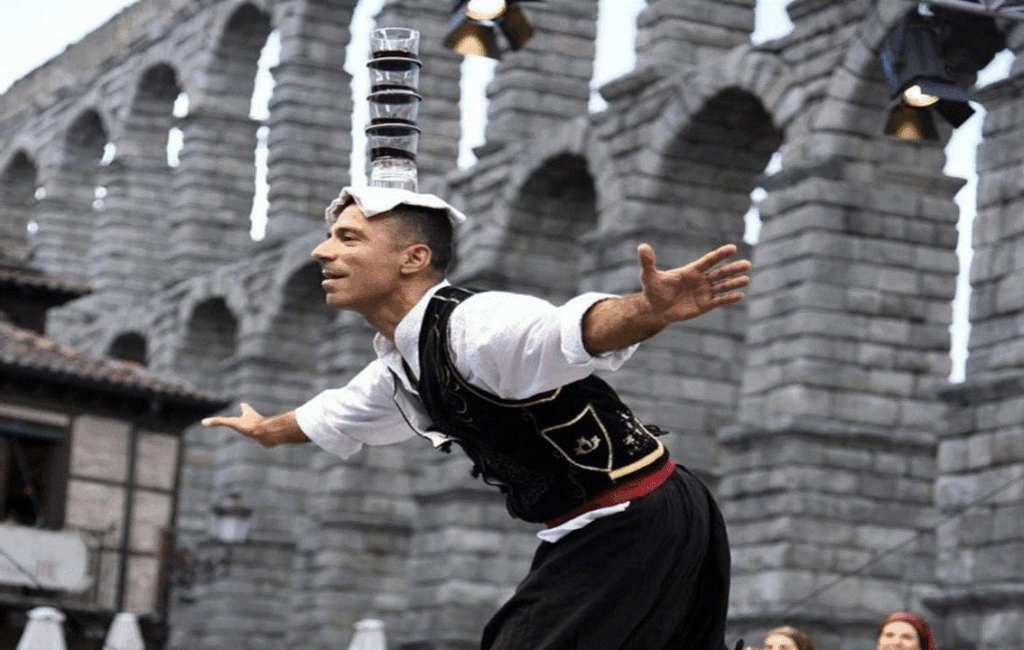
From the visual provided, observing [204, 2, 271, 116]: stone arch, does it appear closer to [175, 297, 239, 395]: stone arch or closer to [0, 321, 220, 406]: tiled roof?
[175, 297, 239, 395]: stone arch

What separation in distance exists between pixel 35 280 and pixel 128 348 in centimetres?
971

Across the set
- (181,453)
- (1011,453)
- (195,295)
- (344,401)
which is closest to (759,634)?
(1011,453)

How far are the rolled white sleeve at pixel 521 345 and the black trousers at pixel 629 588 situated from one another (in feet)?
1.49

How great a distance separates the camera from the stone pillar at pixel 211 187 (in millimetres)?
44094

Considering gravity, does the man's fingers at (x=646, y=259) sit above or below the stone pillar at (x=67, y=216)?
A: below

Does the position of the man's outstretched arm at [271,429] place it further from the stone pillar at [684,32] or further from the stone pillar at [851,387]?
the stone pillar at [684,32]

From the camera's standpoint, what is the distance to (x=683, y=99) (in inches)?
1064

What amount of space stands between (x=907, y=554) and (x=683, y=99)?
19.3 feet

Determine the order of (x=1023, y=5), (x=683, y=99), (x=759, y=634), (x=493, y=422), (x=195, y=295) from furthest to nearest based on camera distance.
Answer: (x=195, y=295), (x=683, y=99), (x=759, y=634), (x=1023, y=5), (x=493, y=422)

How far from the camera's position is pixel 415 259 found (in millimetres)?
6707

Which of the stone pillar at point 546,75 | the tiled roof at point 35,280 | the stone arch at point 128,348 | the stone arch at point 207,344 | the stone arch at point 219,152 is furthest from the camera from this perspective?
the stone arch at point 128,348

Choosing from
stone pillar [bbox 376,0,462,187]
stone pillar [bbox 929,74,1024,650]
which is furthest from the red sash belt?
stone pillar [bbox 376,0,462,187]

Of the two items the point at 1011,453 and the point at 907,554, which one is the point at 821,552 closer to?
the point at 907,554

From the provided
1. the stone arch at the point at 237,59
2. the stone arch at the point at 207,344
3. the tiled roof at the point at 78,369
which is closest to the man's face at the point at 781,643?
the tiled roof at the point at 78,369
